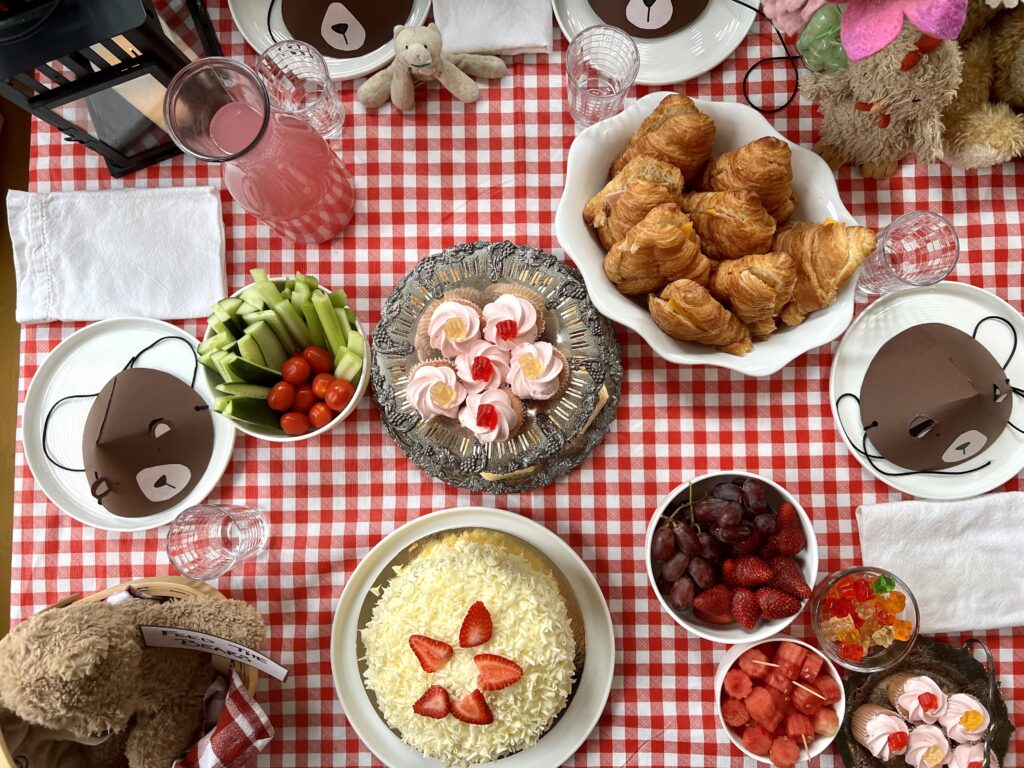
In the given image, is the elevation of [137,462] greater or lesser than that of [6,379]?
lesser

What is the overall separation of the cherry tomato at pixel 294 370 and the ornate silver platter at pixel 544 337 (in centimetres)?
13

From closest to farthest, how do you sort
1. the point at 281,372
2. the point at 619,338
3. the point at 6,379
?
the point at 281,372
the point at 619,338
the point at 6,379

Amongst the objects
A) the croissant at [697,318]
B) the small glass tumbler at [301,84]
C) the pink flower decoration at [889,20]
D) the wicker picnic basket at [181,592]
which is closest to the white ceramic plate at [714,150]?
the croissant at [697,318]

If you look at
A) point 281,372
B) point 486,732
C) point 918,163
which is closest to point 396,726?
point 486,732

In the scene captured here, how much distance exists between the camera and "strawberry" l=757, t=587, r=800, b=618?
48.2 inches

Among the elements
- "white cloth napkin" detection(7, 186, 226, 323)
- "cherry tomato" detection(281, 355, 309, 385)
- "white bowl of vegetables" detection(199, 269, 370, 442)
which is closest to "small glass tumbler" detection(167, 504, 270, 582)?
"white bowl of vegetables" detection(199, 269, 370, 442)

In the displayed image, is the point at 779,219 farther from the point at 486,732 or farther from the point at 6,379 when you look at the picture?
the point at 6,379

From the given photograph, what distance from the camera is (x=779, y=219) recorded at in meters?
1.24

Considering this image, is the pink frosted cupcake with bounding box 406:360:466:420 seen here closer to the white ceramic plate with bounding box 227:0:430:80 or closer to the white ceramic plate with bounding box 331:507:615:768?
the white ceramic plate with bounding box 331:507:615:768

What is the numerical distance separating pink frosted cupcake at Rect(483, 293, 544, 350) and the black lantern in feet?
2.13

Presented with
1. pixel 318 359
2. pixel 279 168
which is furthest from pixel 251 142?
pixel 318 359

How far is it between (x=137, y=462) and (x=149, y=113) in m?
0.62

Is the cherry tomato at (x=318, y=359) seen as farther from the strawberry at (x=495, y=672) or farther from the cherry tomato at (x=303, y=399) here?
the strawberry at (x=495, y=672)

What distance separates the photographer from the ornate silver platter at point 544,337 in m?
1.22
